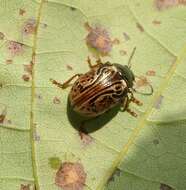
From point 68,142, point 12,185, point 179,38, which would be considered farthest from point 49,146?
point 179,38

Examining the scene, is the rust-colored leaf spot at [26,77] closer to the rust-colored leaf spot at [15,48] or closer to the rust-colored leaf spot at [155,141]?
the rust-colored leaf spot at [15,48]

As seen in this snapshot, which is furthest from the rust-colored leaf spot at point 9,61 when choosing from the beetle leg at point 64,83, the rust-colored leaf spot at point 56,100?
the rust-colored leaf spot at point 56,100

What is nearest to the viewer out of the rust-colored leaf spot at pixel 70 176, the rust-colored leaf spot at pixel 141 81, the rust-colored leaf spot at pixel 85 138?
the rust-colored leaf spot at pixel 70 176

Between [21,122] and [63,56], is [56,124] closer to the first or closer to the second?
[21,122]

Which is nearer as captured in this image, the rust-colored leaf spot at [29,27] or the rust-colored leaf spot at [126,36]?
the rust-colored leaf spot at [29,27]

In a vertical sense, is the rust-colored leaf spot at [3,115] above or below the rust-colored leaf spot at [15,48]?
below
